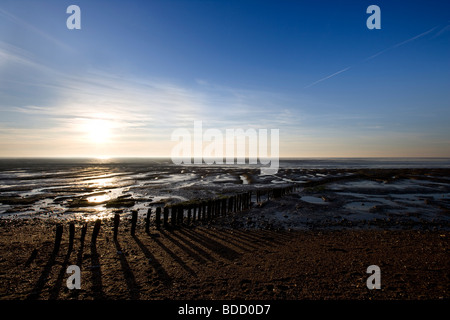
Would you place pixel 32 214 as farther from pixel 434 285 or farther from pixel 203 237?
pixel 434 285

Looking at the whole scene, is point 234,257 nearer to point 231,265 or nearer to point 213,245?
point 231,265

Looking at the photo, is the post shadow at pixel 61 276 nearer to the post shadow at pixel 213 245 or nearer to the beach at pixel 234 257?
the beach at pixel 234 257

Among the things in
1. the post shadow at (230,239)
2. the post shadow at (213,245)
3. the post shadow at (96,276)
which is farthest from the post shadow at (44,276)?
the post shadow at (230,239)

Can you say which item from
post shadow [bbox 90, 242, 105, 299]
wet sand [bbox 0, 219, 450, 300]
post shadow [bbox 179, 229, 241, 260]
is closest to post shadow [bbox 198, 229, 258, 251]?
wet sand [bbox 0, 219, 450, 300]

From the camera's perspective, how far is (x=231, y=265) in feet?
30.9

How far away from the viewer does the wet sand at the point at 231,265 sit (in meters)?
7.23

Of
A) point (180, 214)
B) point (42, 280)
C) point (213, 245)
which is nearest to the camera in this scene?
point (42, 280)

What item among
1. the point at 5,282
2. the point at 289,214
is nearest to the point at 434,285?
the point at 289,214

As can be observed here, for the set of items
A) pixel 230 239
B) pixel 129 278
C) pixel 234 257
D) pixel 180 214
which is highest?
pixel 180 214

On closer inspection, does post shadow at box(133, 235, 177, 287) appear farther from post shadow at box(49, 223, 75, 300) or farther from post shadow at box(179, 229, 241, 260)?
post shadow at box(49, 223, 75, 300)

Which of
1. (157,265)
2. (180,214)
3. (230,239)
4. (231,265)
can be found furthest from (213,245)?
(180,214)

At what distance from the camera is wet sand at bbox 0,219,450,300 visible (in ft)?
23.7

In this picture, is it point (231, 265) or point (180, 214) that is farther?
point (180, 214)

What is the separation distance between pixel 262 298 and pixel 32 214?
2247cm
